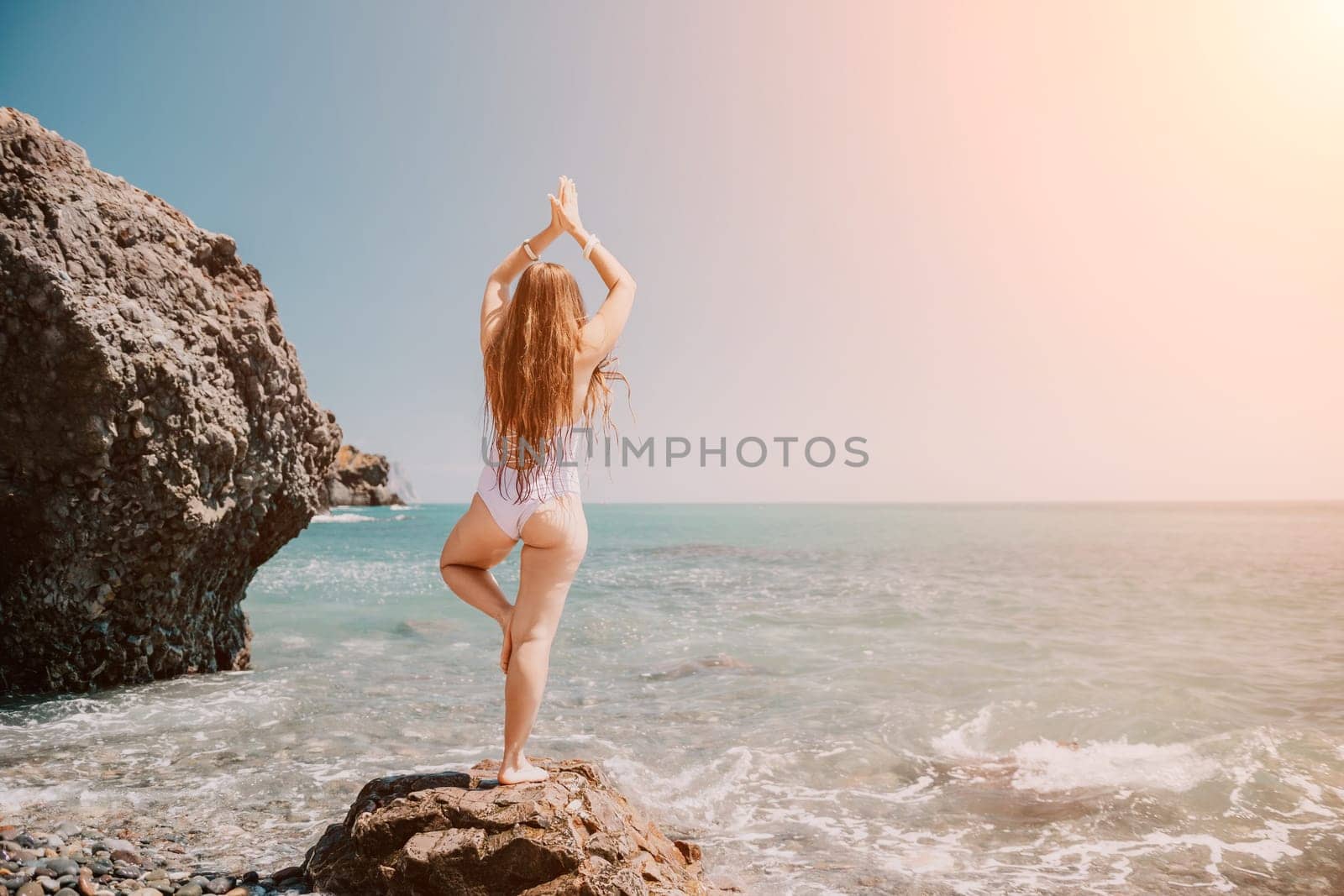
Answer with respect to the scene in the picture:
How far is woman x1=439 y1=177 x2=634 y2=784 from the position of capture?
3951mm

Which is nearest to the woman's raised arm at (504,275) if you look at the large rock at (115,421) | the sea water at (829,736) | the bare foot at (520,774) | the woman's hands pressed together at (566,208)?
the woman's hands pressed together at (566,208)

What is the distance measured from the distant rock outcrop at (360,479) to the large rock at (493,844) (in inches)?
3135

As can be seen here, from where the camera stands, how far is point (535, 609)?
3953 mm

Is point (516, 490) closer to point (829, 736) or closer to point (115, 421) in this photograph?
point (829, 736)

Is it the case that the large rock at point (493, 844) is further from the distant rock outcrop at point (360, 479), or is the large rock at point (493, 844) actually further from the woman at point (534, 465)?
the distant rock outcrop at point (360, 479)

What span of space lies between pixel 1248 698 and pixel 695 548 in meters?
26.2

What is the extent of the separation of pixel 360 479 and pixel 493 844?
8743 centimetres

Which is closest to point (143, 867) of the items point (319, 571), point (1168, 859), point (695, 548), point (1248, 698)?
point (1168, 859)

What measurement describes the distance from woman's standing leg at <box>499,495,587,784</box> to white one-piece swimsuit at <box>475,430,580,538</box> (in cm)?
4

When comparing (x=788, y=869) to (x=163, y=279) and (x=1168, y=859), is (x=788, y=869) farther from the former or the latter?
(x=163, y=279)

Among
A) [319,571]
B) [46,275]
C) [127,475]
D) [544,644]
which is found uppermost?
[46,275]

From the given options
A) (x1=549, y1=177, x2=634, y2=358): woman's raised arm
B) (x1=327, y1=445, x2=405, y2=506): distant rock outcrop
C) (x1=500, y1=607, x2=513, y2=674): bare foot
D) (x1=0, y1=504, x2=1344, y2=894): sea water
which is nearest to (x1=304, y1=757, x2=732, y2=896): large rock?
(x1=500, y1=607, x2=513, y2=674): bare foot

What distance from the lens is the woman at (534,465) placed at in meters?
3.95

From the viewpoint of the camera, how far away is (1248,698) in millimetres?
9477
